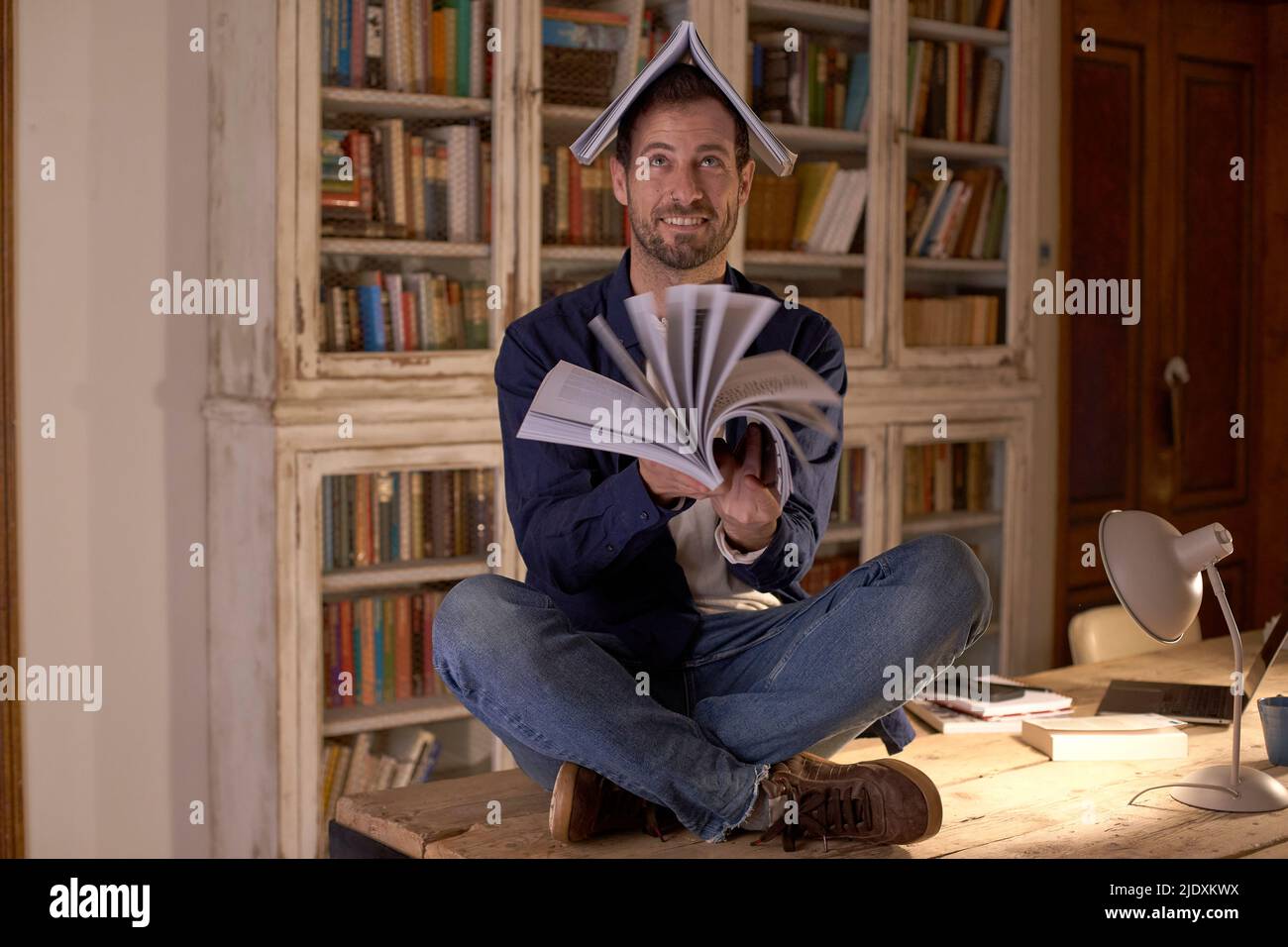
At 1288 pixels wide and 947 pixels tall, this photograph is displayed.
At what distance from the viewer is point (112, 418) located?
2.83m

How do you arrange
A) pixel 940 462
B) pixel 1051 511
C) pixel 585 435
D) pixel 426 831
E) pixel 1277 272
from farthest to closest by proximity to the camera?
pixel 1277 272
pixel 1051 511
pixel 940 462
pixel 426 831
pixel 585 435

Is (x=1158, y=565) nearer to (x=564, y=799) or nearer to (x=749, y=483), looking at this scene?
(x=749, y=483)

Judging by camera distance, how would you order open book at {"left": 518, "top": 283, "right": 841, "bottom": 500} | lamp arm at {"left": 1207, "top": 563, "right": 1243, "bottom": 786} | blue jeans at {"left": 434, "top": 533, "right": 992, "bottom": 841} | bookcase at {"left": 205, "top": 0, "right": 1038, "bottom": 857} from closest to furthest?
open book at {"left": 518, "top": 283, "right": 841, "bottom": 500} < blue jeans at {"left": 434, "top": 533, "right": 992, "bottom": 841} < lamp arm at {"left": 1207, "top": 563, "right": 1243, "bottom": 786} < bookcase at {"left": 205, "top": 0, "right": 1038, "bottom": 857}

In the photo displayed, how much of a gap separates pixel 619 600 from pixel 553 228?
1.23 meters

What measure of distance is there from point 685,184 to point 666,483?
560 millimetres

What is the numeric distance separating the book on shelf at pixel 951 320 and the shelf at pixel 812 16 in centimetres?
71

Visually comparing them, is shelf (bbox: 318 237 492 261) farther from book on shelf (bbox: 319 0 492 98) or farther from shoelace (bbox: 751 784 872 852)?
shoelace (bbox: 751 784 872 852)

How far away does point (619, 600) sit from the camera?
6.63 feet

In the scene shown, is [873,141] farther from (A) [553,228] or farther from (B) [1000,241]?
(A) [553,228]

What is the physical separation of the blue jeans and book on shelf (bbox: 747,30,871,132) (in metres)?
1.79

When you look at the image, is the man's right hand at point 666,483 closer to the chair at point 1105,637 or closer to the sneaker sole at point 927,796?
the sneaker sole at point 927,796

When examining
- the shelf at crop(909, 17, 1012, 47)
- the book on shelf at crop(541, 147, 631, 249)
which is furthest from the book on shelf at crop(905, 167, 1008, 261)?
the book on shelf at crop(541, 147, 631, 249)

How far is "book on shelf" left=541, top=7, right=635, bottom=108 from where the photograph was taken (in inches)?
117

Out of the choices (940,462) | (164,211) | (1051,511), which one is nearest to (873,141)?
(940,462)
